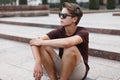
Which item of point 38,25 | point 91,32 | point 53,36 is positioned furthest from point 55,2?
point 53,36

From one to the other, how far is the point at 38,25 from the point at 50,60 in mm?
5399

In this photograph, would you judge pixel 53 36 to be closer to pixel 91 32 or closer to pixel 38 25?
pixel 91 32

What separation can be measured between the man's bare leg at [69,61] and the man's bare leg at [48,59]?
0.21 metres

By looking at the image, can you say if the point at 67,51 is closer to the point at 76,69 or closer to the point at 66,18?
the point at 76,69

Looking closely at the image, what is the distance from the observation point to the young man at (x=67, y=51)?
2459mm

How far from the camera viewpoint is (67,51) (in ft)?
8.02

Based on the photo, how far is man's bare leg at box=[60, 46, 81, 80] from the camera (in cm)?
243

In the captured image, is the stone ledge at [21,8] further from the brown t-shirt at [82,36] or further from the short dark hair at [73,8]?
the short dark hair at [73,8]

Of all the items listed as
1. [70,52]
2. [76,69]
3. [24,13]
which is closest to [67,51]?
[70,52]

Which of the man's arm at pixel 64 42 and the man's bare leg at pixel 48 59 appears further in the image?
the man's bare leg at pixel 48 59

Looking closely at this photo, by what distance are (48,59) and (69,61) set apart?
0.32m

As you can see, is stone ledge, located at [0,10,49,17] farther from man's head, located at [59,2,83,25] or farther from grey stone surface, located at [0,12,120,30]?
man's head, located at [59,2,83,25]

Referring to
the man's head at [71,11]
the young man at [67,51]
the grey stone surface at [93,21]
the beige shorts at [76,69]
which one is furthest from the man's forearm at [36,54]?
the grey stone surface at [93,21]

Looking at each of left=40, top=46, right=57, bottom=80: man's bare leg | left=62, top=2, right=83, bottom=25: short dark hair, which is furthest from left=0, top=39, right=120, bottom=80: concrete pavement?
left=62, top=2, right=83, bottom=25: short dark hair
